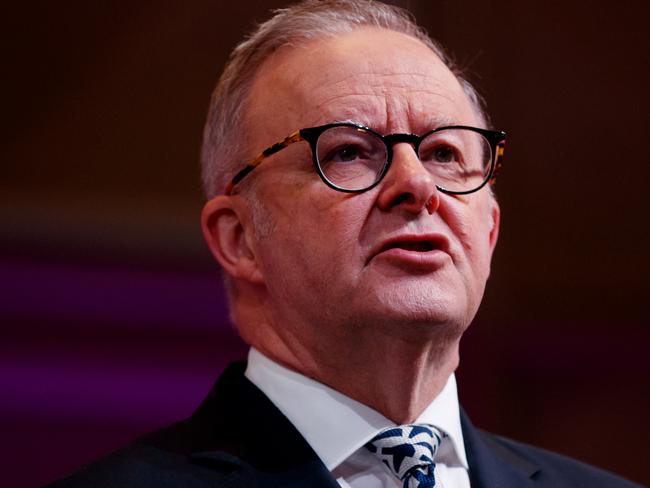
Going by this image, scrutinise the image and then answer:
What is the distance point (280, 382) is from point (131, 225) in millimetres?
1219

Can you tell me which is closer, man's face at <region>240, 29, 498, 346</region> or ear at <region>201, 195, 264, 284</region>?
man's face at <region>240, 29, 498, 346</region>

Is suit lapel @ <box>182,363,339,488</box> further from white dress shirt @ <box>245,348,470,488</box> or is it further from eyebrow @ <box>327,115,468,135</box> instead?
eyebrow @ <box>327,115,468,135</box>

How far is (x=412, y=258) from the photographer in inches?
62.7

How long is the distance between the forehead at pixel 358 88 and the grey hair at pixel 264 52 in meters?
0.03

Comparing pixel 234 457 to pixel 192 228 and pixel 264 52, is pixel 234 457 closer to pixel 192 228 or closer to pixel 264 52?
pixel 264 52

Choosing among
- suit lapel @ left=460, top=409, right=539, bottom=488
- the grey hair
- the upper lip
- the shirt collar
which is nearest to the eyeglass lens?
the upper lip

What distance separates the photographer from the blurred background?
2.64 m

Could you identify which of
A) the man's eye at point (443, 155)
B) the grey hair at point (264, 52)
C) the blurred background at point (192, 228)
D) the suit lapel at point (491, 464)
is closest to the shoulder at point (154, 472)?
the suit lapel at point (491, 464)

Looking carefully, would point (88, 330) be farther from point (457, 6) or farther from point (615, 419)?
point (615, 419)

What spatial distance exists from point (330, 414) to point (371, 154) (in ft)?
1.67

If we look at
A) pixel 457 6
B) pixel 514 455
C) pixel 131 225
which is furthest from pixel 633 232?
pixel 131 225

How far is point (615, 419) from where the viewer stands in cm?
333

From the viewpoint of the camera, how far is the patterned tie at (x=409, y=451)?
161 centimetres

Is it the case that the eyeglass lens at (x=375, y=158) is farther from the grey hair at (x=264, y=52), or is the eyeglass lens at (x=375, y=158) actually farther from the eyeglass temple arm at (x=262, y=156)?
the grey hair at (x=264, y=52)
